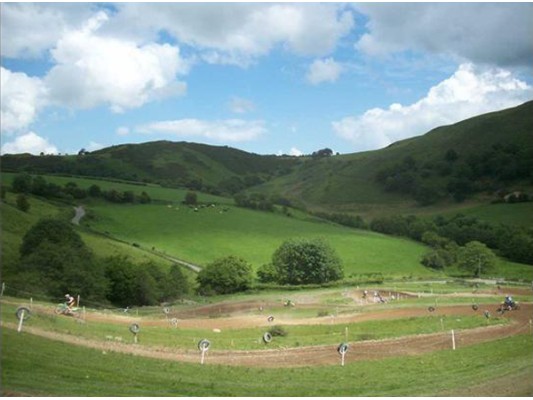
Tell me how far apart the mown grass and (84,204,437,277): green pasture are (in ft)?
306

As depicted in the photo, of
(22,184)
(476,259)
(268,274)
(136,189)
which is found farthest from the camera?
(136,189)

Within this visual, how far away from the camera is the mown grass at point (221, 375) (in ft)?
71.3

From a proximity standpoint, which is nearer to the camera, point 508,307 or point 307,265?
point 508,307

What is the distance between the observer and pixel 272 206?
7111 inches

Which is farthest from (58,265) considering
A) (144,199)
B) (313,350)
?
(144,199)

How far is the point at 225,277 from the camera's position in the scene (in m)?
105

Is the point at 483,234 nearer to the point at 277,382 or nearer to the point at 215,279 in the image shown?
the point at 215,279

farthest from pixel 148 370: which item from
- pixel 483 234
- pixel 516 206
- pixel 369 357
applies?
pixel 516 206

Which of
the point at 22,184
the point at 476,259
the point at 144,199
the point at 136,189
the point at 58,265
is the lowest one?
the point at 476,259

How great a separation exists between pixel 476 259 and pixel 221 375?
111 m

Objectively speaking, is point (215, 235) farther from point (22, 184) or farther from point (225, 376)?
point (225, 376)

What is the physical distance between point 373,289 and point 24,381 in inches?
3303

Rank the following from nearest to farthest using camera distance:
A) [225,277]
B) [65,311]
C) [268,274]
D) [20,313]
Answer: [20,313], [65,311], [225,277], [268,274]

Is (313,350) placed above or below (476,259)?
below
